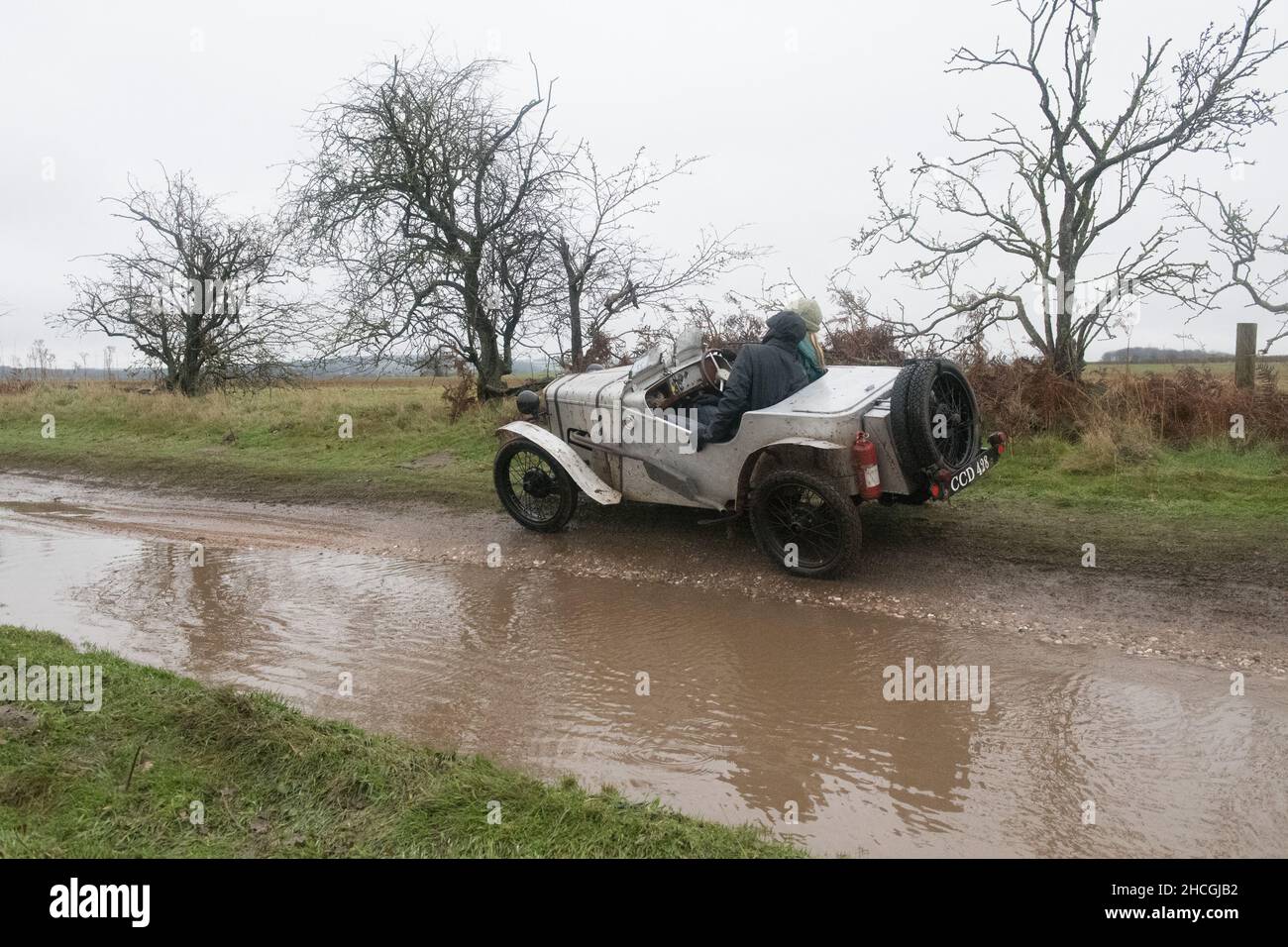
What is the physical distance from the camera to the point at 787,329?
7070 mm

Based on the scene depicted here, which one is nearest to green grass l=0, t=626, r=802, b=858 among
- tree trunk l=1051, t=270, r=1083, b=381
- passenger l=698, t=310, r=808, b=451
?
passenger l=698, t=310, r=808, b=451

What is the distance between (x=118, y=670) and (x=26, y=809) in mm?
1512

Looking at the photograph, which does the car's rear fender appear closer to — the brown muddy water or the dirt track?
the dirt track

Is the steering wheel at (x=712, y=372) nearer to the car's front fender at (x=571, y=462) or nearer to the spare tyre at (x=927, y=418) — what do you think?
the car's front fender at (x=571, y=462)

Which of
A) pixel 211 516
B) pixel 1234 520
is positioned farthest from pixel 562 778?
pixel 211 516

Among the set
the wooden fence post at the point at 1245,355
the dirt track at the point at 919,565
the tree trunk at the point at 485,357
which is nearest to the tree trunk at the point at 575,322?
the tree trunk at the point at 485,357

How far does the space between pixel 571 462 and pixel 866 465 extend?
2.98m

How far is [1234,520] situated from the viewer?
7328 mm

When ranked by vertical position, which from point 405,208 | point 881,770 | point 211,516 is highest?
point 405,208

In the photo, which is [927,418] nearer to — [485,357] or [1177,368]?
[1177,368]

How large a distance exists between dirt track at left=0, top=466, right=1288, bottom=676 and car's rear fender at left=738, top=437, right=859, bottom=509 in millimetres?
776

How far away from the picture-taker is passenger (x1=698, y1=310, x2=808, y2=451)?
694cm
